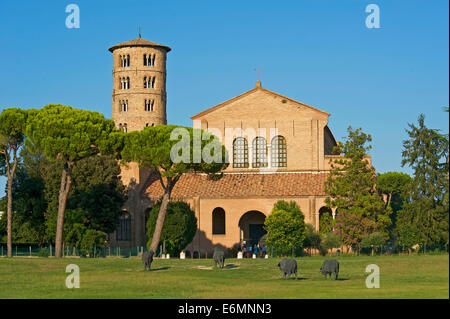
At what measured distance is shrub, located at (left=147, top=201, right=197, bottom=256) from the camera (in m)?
47.9

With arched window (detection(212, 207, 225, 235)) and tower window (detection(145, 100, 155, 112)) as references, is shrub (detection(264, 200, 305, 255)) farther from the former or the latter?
tower window (detection(145, 100, 155, 112))

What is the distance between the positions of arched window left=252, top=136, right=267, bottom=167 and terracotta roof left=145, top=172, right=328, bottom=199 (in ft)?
3.91

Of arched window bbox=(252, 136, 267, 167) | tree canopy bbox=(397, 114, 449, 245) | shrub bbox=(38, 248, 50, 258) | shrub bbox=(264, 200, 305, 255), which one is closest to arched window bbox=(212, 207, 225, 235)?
arched window bbox=(252, 136, 267, 167)

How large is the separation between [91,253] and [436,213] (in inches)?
1436

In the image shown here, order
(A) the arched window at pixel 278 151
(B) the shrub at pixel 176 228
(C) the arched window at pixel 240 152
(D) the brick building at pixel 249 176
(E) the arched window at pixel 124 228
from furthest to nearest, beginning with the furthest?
(C) the arched window at pixel 240 152, (A) the arched window at pixel 278 151, (E) the arched window at pixel 124 228, (D) the brick building at pixel 249 176, (B) the shrub at pixel 176 228

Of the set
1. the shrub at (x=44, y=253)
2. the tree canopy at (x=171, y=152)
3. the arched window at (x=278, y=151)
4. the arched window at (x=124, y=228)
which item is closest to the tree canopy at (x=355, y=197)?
the arched window at (x=278, y=151)

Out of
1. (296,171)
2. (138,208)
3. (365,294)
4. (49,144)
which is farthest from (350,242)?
(365,294)

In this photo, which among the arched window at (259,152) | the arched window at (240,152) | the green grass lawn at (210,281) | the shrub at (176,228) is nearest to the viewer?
the green grass lawn at (210,281)

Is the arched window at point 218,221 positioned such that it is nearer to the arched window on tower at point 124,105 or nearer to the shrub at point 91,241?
the shrub at point 91,241

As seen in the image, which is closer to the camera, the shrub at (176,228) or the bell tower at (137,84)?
the shrub at (176,228)

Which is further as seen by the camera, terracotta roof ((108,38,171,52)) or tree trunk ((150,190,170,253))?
terracotta roof ((108,38,171,52))

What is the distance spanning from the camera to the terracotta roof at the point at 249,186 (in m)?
52.3

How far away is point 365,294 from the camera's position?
64.3ft
